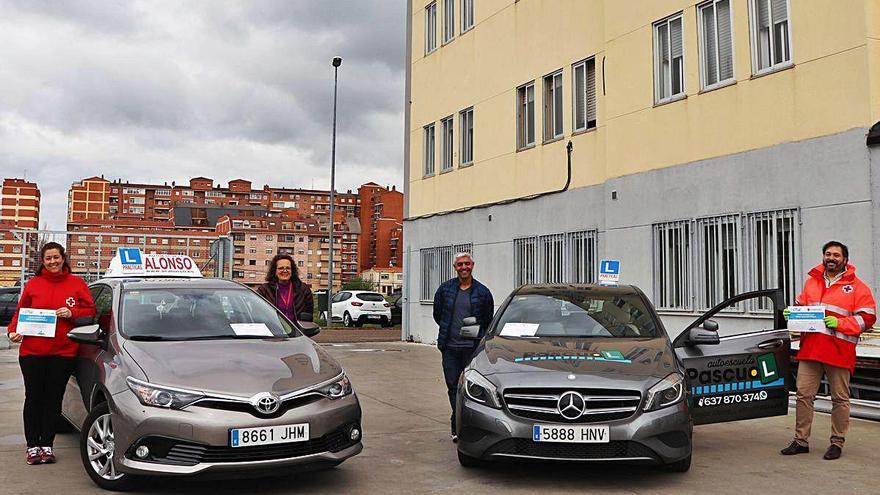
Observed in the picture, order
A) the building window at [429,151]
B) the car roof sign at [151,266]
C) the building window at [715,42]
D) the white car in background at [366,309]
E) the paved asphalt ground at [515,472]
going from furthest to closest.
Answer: the white car in background at [366,309] < the building window at [429,151] < the building window at [715,42] < the car roof sign at [151,266] < the paved asphalt ground at [515,472]

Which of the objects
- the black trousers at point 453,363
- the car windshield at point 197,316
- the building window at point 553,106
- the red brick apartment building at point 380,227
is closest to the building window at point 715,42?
the building window at point 553,106

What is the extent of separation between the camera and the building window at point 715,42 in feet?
38.8

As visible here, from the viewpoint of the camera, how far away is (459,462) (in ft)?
21.5

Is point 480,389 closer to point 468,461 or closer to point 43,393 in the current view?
point 468,461

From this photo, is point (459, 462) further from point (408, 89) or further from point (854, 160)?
point (408, 89)

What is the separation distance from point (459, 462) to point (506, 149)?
11.8 meters

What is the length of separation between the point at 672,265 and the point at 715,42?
3368 mm

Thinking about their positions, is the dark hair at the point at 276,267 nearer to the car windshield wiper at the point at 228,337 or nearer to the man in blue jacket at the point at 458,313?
the man in blue jacket at the point at 458,313

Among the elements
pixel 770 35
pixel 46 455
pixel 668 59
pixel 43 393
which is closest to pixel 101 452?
pixel 46 455

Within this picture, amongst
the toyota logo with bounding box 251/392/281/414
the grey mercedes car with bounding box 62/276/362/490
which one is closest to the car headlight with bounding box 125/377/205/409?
the grey mercedes car with bounding box 62/276/362/490

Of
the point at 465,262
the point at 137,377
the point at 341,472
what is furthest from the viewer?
the point at 465,262

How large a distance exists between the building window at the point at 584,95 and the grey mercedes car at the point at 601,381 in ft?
26.5

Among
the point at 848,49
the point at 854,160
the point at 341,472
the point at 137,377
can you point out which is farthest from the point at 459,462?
the point at 848,49

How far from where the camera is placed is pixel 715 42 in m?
12.1
